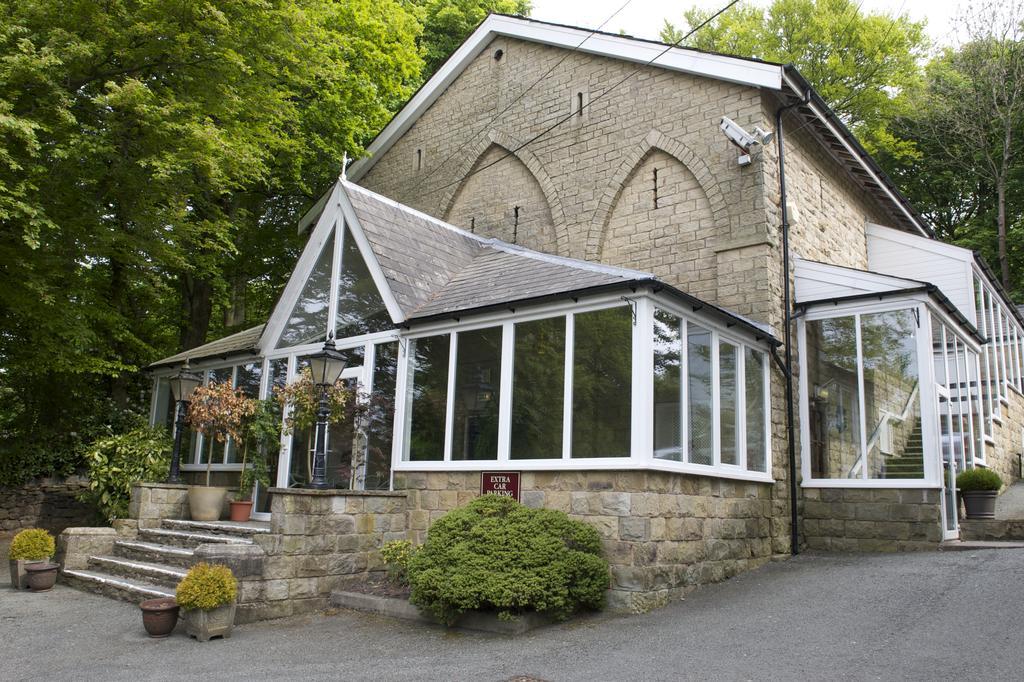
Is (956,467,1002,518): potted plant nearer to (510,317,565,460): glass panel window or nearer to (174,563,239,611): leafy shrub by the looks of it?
(510,317,565,460): glass panel window

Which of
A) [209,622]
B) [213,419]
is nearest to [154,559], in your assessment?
[213,419]

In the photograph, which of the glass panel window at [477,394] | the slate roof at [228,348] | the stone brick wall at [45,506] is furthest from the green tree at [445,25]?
the glass panel window at [477,394]

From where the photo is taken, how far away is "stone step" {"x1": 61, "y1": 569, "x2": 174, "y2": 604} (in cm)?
910

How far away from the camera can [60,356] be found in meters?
13.7

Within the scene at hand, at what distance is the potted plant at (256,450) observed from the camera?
11.7 meters

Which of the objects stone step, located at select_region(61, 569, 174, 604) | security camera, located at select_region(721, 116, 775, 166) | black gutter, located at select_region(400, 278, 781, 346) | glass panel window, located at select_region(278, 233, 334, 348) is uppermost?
security camera, located at select_region(721, 116, 775, 166)

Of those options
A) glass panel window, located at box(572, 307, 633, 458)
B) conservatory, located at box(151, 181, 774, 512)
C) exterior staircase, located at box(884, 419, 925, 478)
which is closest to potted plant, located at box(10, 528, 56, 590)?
conservatory, located at box(151, 181, 774, 512)

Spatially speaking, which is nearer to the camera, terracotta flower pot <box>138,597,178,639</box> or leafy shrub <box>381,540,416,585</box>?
terracotta flower pot <box>138,597,178,639</box>

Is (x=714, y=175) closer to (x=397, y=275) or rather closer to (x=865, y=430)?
(x=865, y=430)

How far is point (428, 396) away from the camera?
1032 centimetres

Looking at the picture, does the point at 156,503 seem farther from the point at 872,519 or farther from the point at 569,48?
the point at 569,48

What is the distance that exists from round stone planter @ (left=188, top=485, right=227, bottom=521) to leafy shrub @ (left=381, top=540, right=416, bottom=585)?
3827 mm

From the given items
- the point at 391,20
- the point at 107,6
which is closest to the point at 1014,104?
the point at 391,20

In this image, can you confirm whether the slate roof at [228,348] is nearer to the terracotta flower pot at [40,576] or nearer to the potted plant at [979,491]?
the terracotta flower pot at [40,576]
